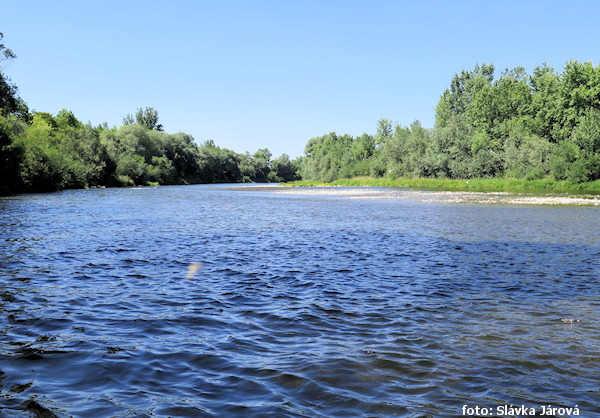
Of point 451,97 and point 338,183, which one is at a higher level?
point 451,97

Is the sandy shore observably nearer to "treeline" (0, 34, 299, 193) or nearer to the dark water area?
the dark water area

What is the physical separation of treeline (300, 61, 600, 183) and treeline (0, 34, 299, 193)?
59972 millimetres

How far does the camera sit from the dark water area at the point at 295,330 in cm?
585

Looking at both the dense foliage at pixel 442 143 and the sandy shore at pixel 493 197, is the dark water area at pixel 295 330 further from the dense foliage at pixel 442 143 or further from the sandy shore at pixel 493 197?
the dense foliage at pixel 442 143

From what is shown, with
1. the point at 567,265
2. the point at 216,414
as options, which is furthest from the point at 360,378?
the point at 567,265

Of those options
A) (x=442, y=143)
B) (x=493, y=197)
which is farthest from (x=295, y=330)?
(x=442, y=143)

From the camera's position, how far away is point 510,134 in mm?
101375

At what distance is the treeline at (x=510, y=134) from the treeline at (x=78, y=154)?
197 feet

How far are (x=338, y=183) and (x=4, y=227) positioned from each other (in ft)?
387

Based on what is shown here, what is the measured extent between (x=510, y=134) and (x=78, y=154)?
93420 millimetres

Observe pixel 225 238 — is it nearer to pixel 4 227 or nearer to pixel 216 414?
pixel 4 227

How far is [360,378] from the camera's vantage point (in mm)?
6457

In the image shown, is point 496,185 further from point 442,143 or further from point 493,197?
point 493,197

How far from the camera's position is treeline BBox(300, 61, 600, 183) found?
7619cm
